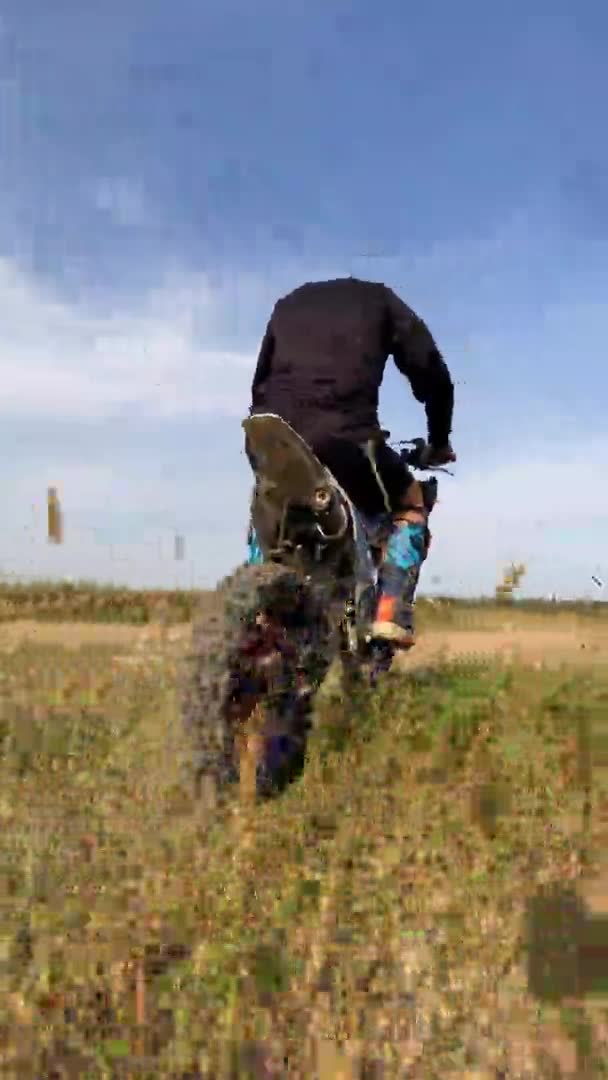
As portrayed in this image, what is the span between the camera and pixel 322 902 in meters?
2.87

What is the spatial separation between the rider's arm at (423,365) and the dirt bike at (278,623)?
83cm

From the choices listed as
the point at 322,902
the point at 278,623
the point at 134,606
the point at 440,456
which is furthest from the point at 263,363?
the point at 134,606

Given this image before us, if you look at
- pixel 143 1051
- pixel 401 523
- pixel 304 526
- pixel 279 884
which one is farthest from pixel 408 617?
pixel 143 1051

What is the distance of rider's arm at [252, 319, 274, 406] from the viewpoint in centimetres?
530

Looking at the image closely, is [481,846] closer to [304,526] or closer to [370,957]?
[370,957]

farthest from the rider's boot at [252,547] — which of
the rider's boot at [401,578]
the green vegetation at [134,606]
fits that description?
the green vegetation at [134,606]

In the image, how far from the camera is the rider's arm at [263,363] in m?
5.30

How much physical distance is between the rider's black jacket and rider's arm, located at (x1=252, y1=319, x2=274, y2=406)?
1.6 inches

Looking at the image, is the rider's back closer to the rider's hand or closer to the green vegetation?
the rider's hand

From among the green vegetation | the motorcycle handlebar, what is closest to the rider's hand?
the motorcycle handlebar

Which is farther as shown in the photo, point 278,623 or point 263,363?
point 263,363

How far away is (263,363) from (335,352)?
1.98 feet

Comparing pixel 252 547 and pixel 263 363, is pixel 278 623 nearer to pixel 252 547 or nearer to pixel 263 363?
pixel 252 547

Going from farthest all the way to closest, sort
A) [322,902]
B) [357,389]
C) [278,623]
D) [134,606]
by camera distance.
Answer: [134,606] < [357,389] < [278,623] < [322,902]
